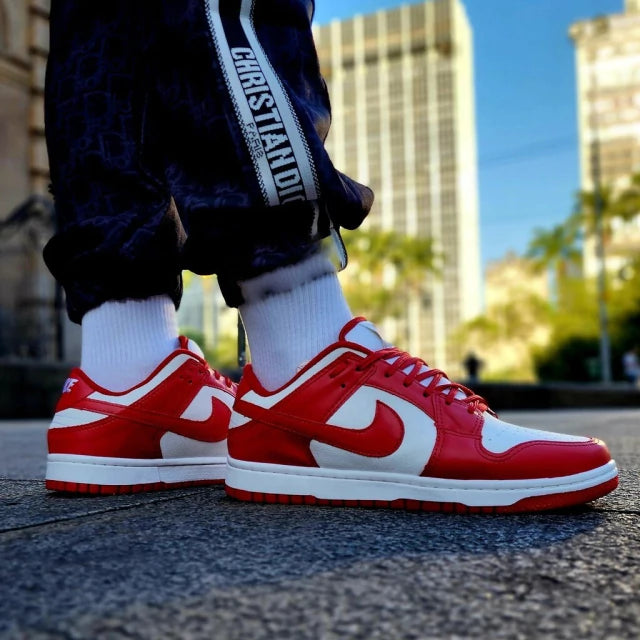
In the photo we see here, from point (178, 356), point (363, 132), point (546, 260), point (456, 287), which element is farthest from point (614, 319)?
point (363, 132)

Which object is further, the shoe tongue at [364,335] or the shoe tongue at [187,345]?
the shoe tongue at [187,345]

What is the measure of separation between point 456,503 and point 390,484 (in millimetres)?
100

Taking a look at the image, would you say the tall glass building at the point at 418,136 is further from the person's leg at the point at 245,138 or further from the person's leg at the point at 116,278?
the person's leg at the point at 245,138

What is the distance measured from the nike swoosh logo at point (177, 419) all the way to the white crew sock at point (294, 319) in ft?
0.67

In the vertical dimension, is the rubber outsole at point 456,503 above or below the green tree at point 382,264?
below

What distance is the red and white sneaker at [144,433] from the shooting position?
49.7 inches

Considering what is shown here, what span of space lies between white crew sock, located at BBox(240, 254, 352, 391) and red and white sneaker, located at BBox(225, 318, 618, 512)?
0.10ft

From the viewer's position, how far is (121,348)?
4.38 feet

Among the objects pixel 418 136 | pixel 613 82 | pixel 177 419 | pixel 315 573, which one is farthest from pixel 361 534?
pixel 418 136

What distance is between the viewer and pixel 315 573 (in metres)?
0.70

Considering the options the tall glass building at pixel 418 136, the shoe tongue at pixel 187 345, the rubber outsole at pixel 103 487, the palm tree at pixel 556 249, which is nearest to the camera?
the rubber outsole at pixel 103 487

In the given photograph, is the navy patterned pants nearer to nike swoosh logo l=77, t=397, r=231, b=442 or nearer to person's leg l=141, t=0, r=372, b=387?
person's leg l=141, t=0, r=372, b=387

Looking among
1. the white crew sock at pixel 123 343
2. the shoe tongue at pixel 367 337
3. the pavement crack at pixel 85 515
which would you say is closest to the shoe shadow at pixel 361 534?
the pavement crack at pixel 85 515

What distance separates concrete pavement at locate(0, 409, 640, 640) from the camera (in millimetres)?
567
